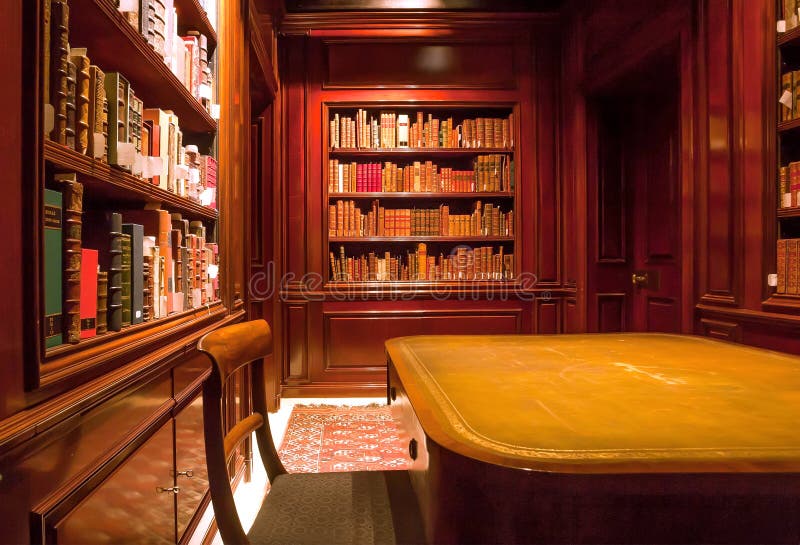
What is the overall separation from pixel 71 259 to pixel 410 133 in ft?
10.9

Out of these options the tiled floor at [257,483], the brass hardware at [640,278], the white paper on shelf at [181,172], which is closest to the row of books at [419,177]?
the brass hardware at [640,278]

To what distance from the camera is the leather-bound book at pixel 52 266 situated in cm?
97

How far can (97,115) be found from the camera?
49.7 inches

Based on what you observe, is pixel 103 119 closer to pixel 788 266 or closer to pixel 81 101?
pixel 81 101

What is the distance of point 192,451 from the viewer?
5.99 ft

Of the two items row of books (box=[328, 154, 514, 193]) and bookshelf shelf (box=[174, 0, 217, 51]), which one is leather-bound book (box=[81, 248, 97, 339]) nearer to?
bookshelf shelf (box=[174, 0, 217, 51])

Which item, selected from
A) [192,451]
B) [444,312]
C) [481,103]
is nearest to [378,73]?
[481,103]

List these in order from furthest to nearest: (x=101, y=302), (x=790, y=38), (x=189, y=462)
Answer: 1. (x=790, y=38)
2. (x=189, y=462)
3. (x=101, y=302)

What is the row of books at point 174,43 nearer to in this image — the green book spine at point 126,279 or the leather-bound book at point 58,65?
the leather-bound book at point 58,65

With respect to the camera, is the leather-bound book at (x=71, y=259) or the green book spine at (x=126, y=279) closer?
the leather-bound book at (x=71, y=259)

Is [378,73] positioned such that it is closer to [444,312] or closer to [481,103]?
[481,103]

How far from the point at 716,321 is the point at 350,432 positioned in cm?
208

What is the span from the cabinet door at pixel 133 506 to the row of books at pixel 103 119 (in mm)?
731

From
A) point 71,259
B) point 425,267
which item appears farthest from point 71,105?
point 425,267
